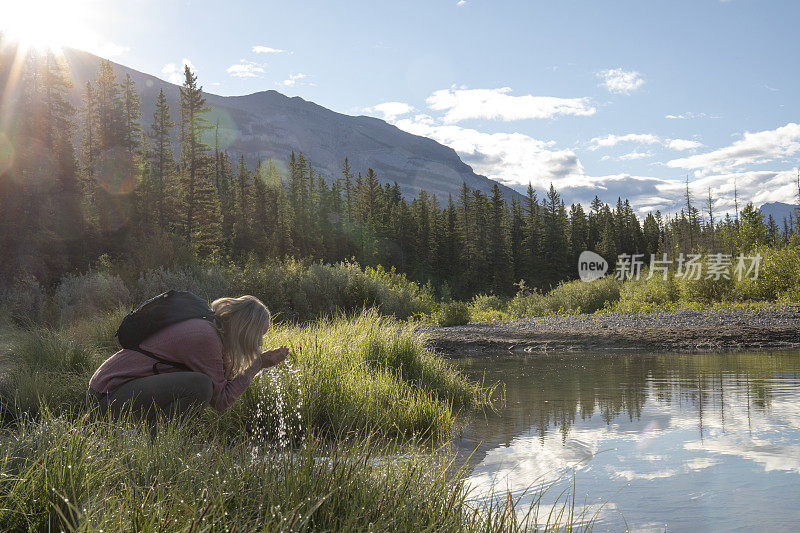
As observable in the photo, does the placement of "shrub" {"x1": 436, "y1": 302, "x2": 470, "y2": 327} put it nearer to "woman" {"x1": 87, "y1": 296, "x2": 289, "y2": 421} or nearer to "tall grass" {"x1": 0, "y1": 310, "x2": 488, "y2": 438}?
"tall grass" {"x1": 0, "y1": 310, "x2": 488, "y2": 438}

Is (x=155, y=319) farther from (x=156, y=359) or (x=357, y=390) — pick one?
(x=357, y=390)

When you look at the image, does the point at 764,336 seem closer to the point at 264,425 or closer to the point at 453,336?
the point at 453,336

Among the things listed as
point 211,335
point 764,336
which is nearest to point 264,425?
point 211,335

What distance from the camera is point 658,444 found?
547 cm

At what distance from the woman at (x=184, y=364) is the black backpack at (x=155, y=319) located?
34 millimetres

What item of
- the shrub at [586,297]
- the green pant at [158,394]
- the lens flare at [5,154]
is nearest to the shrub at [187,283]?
the green pant at [158,394]

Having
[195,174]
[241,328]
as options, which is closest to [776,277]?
[241,328]

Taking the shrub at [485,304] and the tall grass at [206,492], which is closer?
the tall grass at [206,492]

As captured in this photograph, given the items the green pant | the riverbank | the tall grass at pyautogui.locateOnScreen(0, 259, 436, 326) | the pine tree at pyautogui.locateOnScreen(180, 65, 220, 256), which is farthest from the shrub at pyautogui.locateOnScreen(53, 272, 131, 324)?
the pine tree at pyautogui.locateOnScreen(180, 65, 220, 256)

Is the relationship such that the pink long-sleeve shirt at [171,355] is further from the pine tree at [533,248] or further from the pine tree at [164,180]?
the pine tree at [533,248]

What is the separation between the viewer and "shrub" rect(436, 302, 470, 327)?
1989cm

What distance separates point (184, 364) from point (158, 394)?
0.25 meters

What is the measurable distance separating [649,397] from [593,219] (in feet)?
241

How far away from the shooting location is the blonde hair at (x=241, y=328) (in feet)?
13.4
